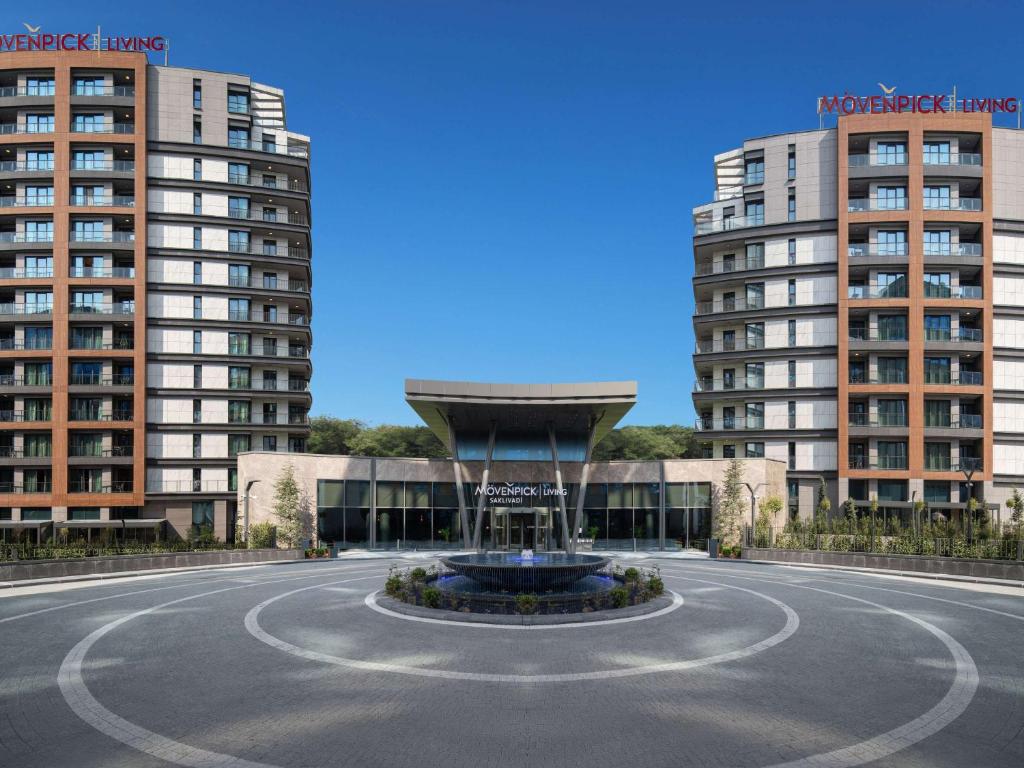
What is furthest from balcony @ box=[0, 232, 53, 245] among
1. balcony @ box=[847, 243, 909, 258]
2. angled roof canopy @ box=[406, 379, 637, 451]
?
balcony @ box=[847, 243, 909, 258]

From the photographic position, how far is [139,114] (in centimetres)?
5656

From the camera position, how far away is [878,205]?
5662 cm

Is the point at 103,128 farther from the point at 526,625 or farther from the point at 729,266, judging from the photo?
the point at 526,625

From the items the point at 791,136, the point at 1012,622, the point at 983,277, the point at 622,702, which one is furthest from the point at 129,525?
the point at 983,277

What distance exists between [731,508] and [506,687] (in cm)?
4043

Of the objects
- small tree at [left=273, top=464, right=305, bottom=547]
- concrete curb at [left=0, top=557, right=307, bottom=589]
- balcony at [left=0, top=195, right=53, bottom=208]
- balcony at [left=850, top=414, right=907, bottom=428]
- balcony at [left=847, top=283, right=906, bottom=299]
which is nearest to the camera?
concrete curb at [left=0, top=557, right=307, bottom=589]

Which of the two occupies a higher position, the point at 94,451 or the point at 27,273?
the point at 27,273

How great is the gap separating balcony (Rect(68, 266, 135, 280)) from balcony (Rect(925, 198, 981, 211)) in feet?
227

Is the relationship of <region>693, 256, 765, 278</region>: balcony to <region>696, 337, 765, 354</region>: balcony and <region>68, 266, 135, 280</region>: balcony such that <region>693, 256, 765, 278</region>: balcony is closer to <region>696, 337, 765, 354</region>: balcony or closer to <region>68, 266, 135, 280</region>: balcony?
<region>696, 337, 765, 354</region>: balcony

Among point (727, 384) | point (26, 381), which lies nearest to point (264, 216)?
point (26, 381)

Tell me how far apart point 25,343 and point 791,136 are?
69.8 meters

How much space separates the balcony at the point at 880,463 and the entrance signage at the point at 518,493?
2519cm

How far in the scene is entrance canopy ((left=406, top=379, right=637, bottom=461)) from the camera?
41125 millimetres

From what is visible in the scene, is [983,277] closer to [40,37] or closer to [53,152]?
[53,152]
